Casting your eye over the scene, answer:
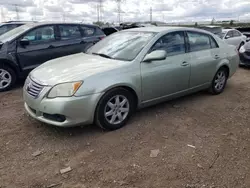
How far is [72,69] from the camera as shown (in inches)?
149

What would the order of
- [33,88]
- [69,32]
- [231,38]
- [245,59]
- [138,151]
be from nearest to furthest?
[138,151] < [33,88] < [69,32] < [245,59] < [231,38]

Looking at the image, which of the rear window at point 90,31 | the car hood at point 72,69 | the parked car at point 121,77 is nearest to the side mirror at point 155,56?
the parked car at point 121,77

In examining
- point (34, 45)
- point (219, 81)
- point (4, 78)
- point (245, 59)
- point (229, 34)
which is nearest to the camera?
point (219, 81)

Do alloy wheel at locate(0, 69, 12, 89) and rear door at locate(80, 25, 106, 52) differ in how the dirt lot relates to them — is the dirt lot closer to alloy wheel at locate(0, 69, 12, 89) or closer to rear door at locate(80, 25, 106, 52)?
alloy wheel at locate(0, 69, 12, 89)

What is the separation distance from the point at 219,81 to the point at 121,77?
276 centimetres

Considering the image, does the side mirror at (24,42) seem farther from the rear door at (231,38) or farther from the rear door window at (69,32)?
the rear door at (231,38)

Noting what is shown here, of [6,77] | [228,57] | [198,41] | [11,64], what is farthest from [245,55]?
[6,77]

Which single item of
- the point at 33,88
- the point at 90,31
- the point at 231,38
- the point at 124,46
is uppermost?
the point at 90,31

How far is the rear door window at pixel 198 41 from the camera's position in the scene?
4859 millimetres

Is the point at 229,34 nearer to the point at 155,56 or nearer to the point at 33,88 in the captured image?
the point at 155,56

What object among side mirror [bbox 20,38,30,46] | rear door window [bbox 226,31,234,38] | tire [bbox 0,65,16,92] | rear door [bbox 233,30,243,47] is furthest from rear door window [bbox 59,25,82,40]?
rear door [bbox 233,30,243,47]

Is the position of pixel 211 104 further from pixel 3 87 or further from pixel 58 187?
pixel 3 87

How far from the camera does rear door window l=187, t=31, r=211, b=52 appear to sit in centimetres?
486

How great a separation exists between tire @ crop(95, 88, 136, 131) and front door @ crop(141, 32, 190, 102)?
1.05 ft
